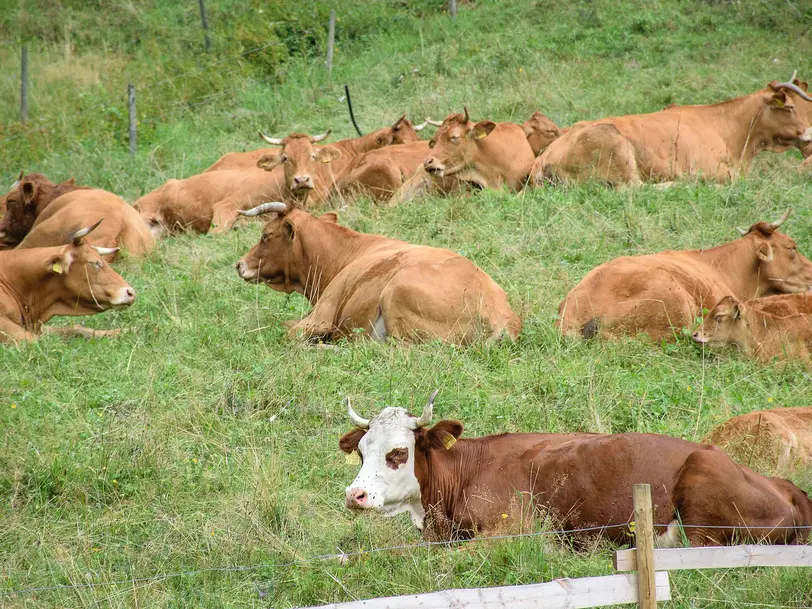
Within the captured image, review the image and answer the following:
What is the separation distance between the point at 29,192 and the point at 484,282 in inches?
343

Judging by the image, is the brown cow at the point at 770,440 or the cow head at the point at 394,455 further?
the brown cow at the point at 770,440

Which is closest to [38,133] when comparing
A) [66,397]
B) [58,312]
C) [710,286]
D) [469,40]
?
[469,40]

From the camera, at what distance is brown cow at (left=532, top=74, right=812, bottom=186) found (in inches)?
546

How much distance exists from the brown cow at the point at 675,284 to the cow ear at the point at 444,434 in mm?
3170

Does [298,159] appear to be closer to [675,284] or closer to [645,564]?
[675,284]

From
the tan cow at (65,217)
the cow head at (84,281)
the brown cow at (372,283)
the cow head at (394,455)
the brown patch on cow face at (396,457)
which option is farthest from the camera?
the tan cow at (65,217)

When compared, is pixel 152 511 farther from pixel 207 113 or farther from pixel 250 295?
pixel 207 113

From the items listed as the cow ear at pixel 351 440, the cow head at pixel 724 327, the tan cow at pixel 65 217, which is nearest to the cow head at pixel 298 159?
the tan cow at pixel 65 217

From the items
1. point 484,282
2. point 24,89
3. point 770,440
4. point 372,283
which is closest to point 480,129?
point 372,283

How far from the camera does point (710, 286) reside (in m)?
9.99

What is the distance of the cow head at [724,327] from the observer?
9023 millimetres

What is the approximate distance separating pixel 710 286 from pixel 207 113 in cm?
1370

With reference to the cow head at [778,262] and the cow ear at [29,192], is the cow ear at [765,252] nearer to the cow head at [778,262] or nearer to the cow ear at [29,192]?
the cow head at [778,262]

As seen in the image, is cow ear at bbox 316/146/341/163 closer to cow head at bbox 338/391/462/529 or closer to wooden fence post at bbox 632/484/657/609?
cow head at bbox 338/391/462/529
